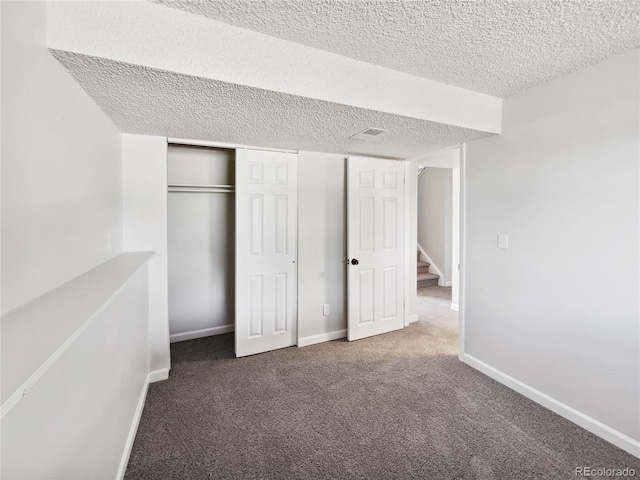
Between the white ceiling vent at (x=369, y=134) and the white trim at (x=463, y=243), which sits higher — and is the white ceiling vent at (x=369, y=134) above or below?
above

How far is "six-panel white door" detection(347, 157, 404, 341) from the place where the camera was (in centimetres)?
307

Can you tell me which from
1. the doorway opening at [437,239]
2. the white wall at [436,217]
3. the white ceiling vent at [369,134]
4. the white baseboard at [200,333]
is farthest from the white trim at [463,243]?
the white wall at [436,217]

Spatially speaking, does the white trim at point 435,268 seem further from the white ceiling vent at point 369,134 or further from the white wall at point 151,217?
the white wall at point 151,217

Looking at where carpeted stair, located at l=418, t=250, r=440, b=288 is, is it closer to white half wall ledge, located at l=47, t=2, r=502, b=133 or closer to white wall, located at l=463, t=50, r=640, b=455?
white wall, located at l=463, t=50, r=640, b=455

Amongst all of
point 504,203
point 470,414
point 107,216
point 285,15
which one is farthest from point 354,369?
point 285,15

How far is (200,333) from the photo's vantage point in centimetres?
324

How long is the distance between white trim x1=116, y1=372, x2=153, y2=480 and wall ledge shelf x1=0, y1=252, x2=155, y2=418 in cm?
96

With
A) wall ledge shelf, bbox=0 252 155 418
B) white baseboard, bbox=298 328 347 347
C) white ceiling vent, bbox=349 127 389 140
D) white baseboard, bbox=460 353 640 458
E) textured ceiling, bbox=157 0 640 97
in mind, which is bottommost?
white baseboard, bbox=460 353 640 458

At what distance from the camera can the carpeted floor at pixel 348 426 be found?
1.52m

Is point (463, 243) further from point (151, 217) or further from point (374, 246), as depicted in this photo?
point (151, 217)

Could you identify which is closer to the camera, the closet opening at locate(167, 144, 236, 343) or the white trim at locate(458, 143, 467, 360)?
the white trim at locate(458, 143, 467, 360)

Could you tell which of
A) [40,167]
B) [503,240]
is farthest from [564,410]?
[40,167]

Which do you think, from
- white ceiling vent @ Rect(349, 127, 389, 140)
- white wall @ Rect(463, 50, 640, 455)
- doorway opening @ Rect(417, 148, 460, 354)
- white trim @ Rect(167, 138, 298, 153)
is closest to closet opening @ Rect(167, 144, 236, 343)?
white trim @ Rect(167, 138, 298, 153)

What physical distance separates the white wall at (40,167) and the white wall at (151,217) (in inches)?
26.2
